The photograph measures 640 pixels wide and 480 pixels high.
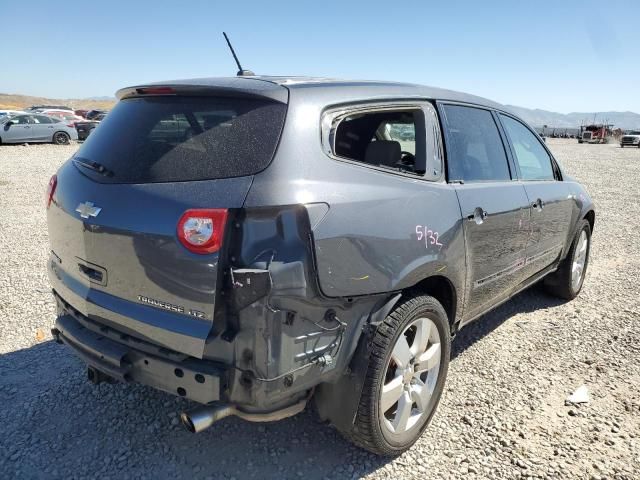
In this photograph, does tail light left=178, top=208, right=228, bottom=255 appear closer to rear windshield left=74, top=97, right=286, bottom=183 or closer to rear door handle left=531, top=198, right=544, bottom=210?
rear windshield left=74, top=97, right=286, bottom=183

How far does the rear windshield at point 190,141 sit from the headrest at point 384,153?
780 mm

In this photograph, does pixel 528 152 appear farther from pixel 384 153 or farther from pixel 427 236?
pixel 427 236

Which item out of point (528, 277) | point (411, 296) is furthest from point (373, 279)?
point (528, 277)

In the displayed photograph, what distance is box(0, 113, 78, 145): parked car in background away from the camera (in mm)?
21156

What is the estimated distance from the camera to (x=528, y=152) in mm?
4070

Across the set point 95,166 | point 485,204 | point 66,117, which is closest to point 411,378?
point 485,204

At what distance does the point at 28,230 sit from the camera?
22.8ft

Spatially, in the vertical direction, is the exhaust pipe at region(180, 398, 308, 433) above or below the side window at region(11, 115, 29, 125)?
above

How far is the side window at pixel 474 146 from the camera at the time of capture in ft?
9.84

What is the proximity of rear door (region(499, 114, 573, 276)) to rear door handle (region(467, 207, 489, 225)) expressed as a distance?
0.88 meters

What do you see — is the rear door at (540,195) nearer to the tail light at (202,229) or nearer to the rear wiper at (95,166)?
the tail light at (202,229)

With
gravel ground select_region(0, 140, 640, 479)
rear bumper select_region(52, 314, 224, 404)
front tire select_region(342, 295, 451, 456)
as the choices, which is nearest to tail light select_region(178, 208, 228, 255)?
rear bumper select_region(52, 314, 224, 404)

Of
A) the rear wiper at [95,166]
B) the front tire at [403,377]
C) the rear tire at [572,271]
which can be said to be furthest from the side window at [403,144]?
the rear tire at [572,271]

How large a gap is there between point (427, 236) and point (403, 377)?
741mm
